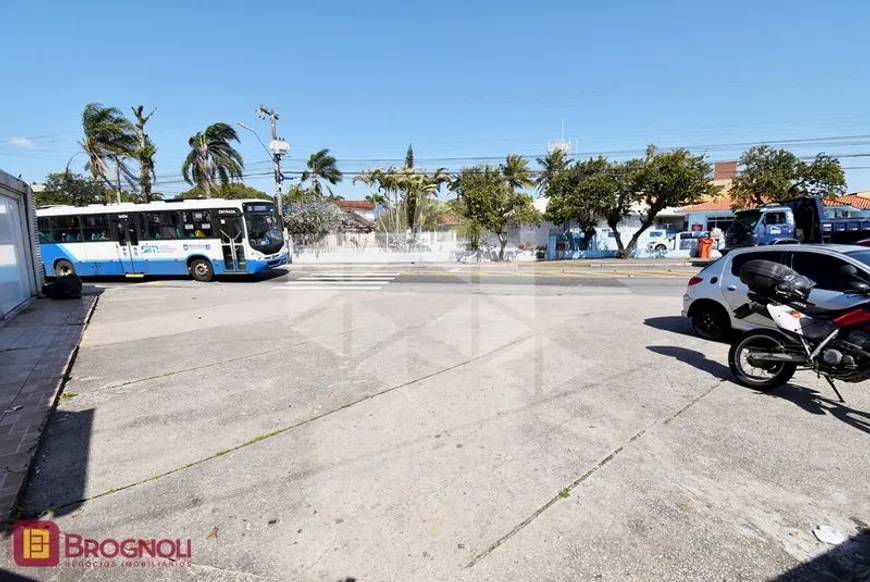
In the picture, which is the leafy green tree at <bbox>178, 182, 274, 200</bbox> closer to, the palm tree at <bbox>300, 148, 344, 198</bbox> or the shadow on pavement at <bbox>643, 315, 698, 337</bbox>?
the palm tree at <bbox>300, 148, 344, 198</bbox>

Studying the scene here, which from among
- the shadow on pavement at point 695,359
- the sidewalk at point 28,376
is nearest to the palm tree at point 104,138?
the sidewalk at point 28,376

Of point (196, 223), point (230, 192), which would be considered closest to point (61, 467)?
point (196, 223)

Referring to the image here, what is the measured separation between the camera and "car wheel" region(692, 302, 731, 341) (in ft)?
21.9

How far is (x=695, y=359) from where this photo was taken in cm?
586

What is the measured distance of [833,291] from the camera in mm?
5438

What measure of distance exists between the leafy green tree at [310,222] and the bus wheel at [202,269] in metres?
14.6

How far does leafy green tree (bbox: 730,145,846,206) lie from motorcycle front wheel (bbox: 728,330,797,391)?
1123 inches

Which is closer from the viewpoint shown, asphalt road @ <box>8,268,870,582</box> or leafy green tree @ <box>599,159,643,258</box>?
asphalt road @ <box>8,268,870,582</box>

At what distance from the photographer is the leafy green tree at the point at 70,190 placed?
29.0m

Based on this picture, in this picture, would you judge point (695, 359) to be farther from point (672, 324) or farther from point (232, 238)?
point (232, 238)

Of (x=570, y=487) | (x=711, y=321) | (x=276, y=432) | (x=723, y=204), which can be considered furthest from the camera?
(x=723, y=204)

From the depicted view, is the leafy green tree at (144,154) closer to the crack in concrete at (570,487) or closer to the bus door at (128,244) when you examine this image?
the bus door at (128,244)

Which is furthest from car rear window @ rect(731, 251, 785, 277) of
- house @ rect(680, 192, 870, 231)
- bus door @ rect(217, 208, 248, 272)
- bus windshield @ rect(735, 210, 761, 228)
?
house @ rect(680, 192, 870, 231)

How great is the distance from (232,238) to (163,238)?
9.22ft
